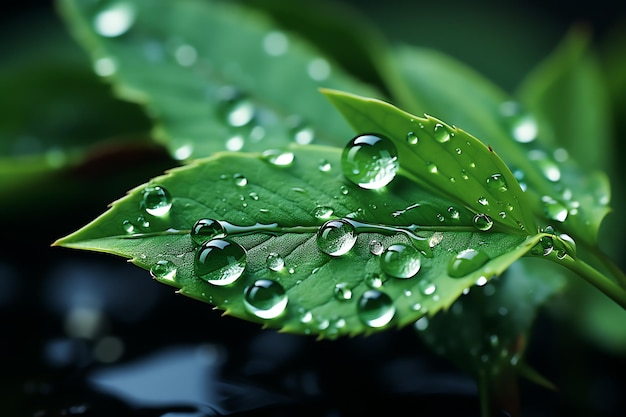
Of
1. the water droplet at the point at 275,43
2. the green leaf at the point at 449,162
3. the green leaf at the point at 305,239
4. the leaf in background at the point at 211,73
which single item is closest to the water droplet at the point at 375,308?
the green leaf at the point at 305,239

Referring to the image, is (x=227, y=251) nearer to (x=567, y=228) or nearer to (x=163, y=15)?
(x=567, y=228)

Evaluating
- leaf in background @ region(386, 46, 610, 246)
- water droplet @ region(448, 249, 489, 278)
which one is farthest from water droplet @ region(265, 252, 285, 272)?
leaf in background @ region(386, 46, 610, 246)

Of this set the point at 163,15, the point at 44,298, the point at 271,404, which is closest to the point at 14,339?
the point at 44,298

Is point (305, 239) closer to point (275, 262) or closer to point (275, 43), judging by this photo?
point (275, 262)

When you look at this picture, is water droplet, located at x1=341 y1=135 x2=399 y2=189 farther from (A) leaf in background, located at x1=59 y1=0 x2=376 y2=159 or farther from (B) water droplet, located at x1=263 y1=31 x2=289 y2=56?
(B) water droplet, located at x1=263 y1=31 x2=289 y2=56

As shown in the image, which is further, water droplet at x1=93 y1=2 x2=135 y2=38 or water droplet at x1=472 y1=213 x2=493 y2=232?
water droplet at x1=93 y1=2 x2=135 y2=38

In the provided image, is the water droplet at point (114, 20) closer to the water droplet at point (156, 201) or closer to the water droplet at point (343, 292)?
the water droplet at point (156, 201)
